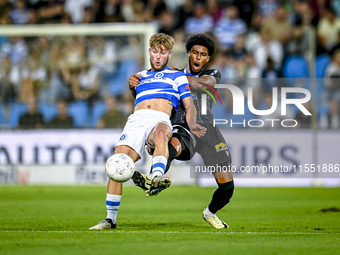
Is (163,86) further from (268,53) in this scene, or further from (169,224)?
(268,53)

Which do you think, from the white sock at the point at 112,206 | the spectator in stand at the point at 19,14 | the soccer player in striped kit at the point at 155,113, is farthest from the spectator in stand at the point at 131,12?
the white sock at the point at 112,206

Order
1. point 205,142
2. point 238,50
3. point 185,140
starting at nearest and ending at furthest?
point 185,140 → point 205,142 → point 238,50

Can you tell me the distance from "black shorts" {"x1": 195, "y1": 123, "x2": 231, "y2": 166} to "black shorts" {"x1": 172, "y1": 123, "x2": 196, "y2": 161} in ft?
0.33

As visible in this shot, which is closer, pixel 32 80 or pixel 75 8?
pixel 32 80

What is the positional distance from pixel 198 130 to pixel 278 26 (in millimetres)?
11283

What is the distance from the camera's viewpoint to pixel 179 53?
1560 centimetres

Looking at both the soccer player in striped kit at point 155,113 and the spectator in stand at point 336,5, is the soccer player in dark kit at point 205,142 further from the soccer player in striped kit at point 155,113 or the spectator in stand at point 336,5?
the spectator in stand at point 336,5

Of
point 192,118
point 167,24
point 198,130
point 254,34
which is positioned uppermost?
point 167,24

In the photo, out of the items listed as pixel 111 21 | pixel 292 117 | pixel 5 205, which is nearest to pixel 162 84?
pixel 5 205

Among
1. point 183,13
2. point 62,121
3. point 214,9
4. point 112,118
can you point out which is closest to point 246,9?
point 214,9

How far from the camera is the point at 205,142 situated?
272 inches

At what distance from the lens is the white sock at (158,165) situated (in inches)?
234

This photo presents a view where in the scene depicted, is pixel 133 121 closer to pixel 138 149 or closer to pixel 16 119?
pixel 138 149

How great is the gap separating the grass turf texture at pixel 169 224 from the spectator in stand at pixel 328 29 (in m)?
5.75
